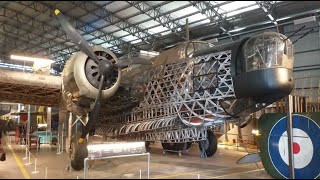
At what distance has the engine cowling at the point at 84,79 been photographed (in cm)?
860

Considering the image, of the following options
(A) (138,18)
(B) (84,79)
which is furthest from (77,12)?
(B) (84,79)

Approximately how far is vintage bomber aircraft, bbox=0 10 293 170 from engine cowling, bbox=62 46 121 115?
0.03 meters

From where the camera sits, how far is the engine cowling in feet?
28.2

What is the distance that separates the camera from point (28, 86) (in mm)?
10695

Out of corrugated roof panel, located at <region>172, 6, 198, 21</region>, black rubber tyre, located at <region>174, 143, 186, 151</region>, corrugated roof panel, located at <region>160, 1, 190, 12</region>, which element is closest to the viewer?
corrugated roof panel, located at <region>160, 1, 190, 12</region>

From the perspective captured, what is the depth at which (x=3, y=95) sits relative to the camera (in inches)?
489

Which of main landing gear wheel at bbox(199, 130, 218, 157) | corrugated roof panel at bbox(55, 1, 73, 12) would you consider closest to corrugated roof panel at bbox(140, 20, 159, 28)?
corrugated roof panel at bbox(55, 1, 73, 12)

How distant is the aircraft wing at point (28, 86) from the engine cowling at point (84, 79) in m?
1.68

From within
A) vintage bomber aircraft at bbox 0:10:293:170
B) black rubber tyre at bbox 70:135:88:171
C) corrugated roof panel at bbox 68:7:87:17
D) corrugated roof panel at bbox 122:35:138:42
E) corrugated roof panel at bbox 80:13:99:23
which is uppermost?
corrugated roof panel at bbox 122:35:138:42

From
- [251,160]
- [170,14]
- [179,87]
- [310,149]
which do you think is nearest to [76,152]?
[179,87]

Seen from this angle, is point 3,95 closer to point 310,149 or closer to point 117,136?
point 117,136

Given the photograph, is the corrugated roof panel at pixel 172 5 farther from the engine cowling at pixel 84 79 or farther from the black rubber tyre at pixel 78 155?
the black rubber tyre at pixel 78 155

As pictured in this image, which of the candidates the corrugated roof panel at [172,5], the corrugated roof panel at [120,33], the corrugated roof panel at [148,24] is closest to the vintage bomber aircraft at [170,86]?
the corrugated roof panel at [120,33]

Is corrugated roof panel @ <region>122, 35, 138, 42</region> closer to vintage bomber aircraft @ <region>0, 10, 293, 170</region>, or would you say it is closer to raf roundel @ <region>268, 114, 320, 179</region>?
vintage bomber aircraft @ <region>0, 10, 293, 170</region>
